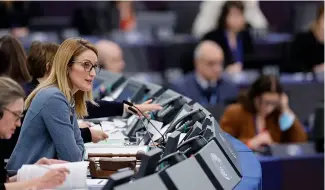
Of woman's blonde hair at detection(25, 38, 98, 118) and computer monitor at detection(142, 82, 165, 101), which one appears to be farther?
computer monitor at detection(142, 82, 165, 101)

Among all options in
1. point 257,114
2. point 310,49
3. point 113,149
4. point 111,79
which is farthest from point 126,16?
point 113,149

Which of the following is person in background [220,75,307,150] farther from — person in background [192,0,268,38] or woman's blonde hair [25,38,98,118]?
person in background [192,0,268,38]

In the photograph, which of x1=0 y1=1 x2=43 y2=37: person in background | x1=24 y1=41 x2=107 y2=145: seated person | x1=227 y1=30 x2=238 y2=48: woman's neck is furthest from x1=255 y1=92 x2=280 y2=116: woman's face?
x1=0 y1=1 x2=43 y2=37: person in background

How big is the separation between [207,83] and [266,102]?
3.38 ft

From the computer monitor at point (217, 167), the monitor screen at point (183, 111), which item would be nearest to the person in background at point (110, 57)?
the monitor screen at point (183, 111)

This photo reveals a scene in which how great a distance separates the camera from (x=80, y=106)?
498 centimetres

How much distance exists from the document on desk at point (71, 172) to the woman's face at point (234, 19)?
576cm

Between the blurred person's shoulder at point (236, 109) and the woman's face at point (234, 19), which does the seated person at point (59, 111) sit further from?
the woman's face at point (234, 19)

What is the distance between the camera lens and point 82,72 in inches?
185

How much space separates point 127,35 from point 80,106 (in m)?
6.17

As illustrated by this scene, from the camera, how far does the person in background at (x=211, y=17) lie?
1120 cm

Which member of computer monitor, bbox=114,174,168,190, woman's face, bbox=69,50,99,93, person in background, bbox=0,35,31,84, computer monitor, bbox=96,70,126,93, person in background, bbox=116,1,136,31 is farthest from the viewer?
person in background, bbox=116,1,136,31

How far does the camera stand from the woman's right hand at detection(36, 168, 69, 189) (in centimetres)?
396

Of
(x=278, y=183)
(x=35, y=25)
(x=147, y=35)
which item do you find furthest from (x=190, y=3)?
(x=278, y=183)
